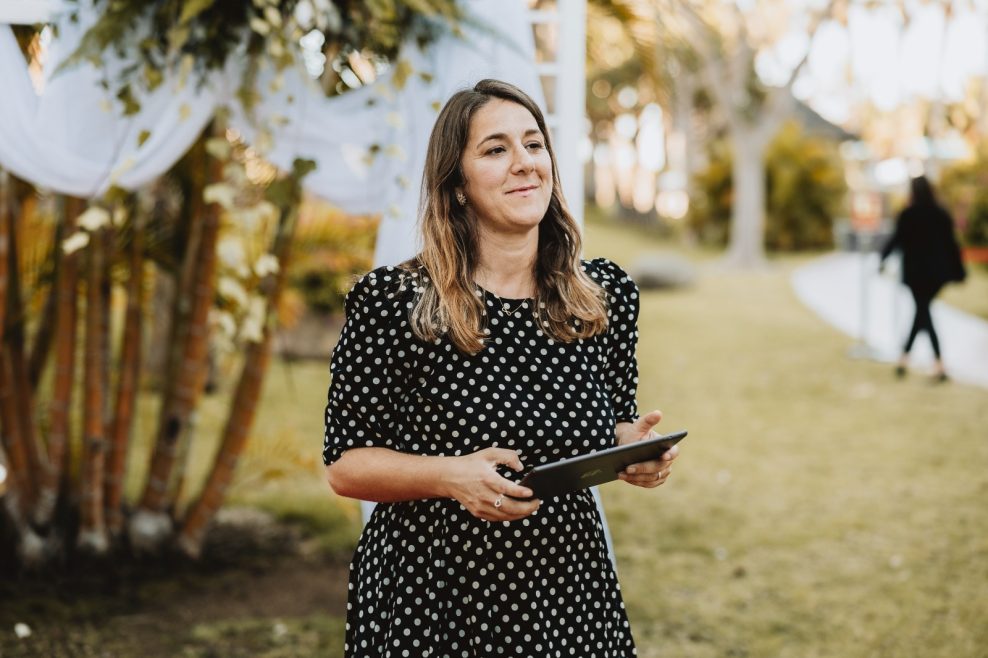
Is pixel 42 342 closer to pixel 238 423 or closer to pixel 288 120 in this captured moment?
pixel 238 423

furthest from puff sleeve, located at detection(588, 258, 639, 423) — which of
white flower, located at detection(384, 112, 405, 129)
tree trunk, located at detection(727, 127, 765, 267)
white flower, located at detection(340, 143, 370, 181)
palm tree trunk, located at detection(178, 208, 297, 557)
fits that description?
tree trunk, located at detection(727, 127, 765, 267)

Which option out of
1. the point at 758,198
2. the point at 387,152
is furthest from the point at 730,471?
the point at 758,198

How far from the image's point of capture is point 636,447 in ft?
5.71

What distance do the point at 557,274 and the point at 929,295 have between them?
804cm

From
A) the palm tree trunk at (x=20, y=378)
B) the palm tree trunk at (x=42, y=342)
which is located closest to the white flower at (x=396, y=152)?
the palm tree trunk at (x=20, y=378)

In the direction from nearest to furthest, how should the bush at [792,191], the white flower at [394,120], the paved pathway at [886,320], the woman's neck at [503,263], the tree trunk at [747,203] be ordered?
the woman's neck at [503,263], the white flower at [394,120], the paved pathway at [886,320], the tree trunk at [747,203], the bush at [792,191]

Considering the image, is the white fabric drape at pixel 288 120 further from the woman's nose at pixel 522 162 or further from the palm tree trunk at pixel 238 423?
the woman's nose at pixel 522 162

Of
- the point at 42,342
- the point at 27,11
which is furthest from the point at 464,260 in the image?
the point at 42,342

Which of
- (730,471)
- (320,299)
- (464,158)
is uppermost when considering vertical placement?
(464,158)

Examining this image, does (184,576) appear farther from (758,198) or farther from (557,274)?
(758,198)

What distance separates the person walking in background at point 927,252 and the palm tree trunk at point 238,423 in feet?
21.9

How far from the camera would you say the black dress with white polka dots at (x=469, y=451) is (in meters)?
1.87

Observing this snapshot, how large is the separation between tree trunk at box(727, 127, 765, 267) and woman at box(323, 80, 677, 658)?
19.8 meters

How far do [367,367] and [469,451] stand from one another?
248 millimetres
